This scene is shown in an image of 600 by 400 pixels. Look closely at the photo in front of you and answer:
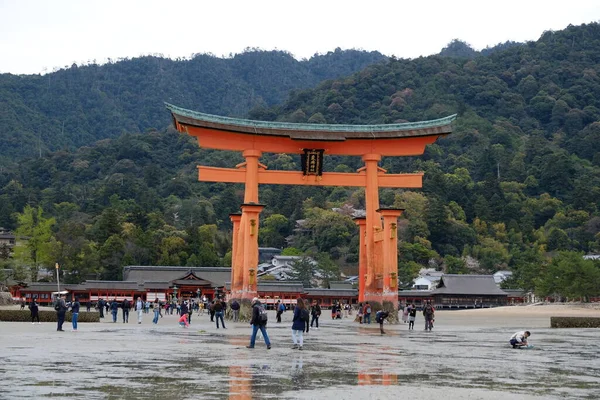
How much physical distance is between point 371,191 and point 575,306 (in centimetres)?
3332

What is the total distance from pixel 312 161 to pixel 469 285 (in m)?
52.8

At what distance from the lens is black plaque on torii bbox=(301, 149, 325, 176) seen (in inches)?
1646

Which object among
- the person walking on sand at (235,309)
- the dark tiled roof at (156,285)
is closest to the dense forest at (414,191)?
the dark tiled roof at (156,285)

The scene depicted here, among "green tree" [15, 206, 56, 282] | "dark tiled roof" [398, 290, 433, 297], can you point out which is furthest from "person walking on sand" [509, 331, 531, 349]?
"green tree" [15, 206, 56, 282]

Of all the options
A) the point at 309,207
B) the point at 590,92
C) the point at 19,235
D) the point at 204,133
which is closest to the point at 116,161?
the point at 309,207

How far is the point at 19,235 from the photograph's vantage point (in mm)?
96000

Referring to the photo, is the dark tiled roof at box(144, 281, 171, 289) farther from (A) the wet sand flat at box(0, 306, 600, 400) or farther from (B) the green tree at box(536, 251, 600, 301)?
(A) the wet sand flat at box(0, 306, 600, 400)

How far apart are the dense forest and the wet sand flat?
174 feet

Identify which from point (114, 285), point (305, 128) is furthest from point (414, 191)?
point (305, 128)

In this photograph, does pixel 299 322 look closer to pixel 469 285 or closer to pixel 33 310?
pixel 33 310

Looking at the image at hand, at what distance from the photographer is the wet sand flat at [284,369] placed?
12672 millimetres

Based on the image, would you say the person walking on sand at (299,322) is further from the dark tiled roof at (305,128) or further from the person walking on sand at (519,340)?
the dark tiled roof at (305,128)

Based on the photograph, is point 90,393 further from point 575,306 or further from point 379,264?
point 575,306

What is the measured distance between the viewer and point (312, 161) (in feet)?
138
